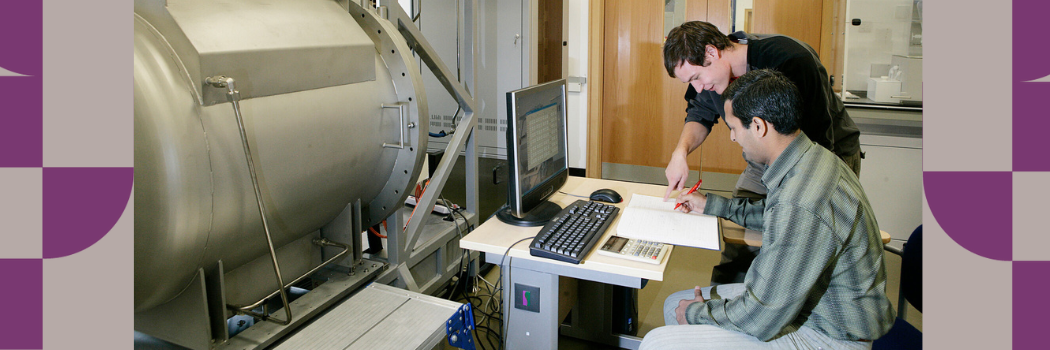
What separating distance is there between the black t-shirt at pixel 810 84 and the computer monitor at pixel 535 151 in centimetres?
62

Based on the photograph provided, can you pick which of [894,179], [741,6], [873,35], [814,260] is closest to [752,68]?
[814,260]

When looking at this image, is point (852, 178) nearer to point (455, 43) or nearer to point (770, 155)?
point (770, 155)

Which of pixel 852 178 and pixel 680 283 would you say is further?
pixel 680 283

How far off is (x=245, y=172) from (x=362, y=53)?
0.57 meters

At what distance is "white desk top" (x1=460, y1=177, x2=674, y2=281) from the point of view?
5.06 feet

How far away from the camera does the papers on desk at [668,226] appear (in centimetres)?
165

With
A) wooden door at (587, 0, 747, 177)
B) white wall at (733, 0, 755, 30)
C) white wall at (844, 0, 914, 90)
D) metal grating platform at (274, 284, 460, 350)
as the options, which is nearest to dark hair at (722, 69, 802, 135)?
metal grating platform at (274, 284, 460, 350)

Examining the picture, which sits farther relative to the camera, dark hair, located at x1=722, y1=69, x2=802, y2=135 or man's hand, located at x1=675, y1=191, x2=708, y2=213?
man's hand, located at x1=675, y1=191, x2=708, y2=213

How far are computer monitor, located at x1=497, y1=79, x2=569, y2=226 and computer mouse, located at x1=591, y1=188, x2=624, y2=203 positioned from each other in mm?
124

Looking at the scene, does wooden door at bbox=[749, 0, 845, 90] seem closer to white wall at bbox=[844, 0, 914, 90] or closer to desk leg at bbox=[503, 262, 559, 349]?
white wall at bbox=[844, 0, 914, 90]

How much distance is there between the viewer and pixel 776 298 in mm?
1325

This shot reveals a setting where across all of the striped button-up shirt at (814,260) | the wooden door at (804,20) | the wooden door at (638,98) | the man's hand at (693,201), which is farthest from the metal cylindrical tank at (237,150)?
the wooden door at (804,20)

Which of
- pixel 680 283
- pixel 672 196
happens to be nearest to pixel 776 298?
pixel 672 196

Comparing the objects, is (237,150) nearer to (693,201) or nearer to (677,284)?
(693,201)
